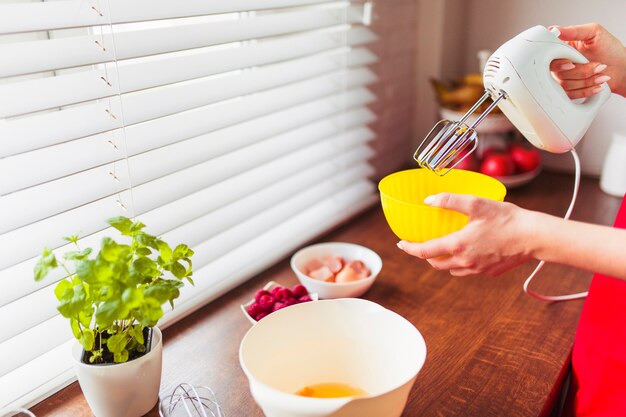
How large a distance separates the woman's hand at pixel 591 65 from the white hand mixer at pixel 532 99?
2 centimetres

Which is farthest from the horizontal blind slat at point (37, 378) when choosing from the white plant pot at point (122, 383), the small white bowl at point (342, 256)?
the small white bowl at point (342, 256)

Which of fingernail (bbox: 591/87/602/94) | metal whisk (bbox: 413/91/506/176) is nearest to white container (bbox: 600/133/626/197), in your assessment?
fingernail (bbox: 591/87/602/94)

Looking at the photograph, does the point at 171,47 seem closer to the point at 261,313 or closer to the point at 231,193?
the point at 231,193

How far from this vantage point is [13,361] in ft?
2.57

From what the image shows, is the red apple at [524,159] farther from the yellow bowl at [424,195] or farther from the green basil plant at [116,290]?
the green basil plant at [116,290]

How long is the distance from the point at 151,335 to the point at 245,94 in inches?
19.0

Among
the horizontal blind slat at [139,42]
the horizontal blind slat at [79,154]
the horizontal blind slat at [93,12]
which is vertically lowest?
the horizontal blind slat at [79,154]

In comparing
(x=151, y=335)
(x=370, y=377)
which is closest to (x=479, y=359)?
(x=370, y=377)

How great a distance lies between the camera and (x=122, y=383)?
28.5 inches

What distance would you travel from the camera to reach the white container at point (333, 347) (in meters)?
0.74

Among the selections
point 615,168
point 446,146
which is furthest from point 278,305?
point 615,168

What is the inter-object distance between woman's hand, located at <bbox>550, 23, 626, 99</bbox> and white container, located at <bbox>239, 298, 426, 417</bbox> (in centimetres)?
45

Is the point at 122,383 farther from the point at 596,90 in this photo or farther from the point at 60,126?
the point at 596,90

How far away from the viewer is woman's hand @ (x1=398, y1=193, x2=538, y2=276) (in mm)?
704
